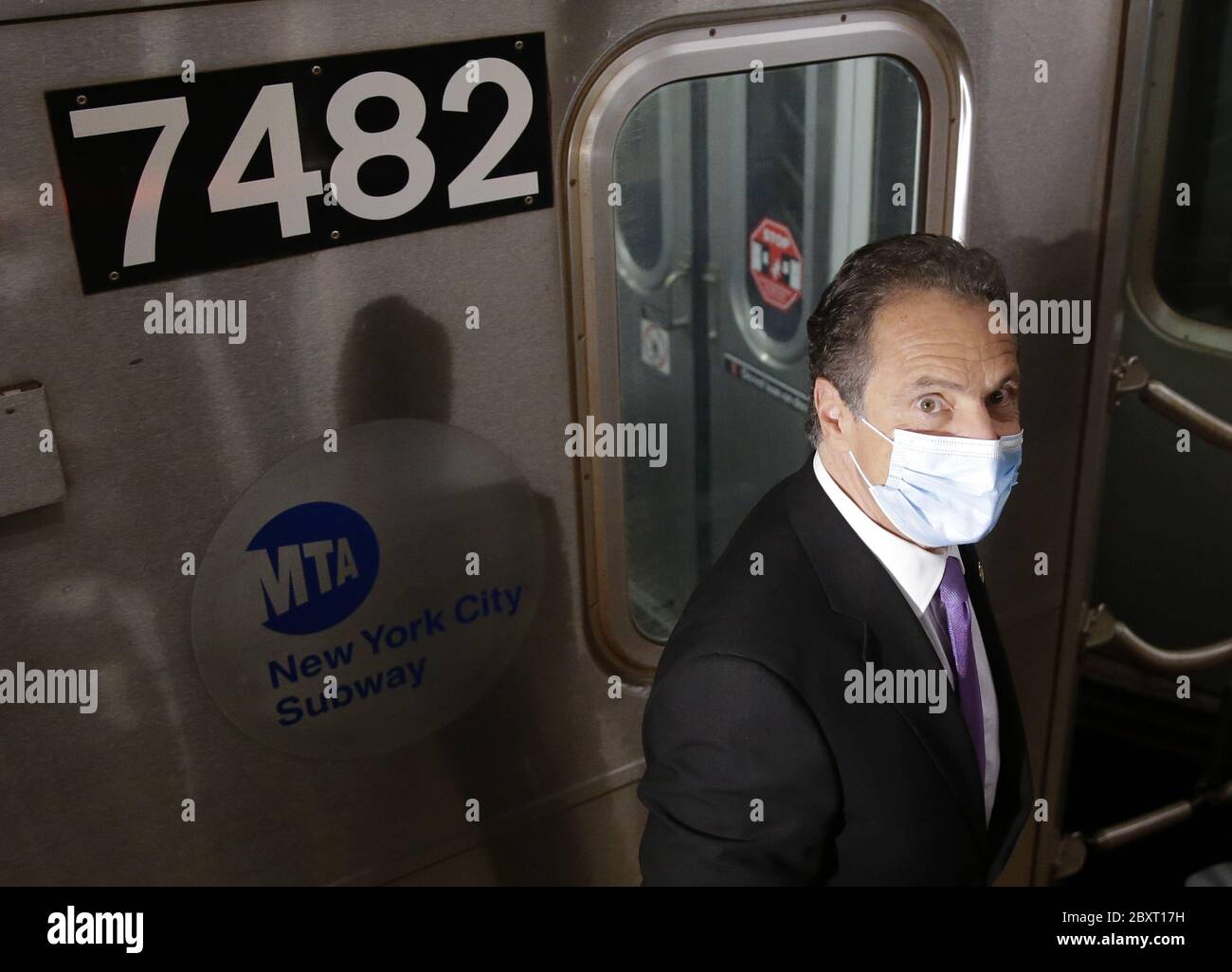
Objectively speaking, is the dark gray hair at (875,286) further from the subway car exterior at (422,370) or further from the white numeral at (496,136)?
the white numeral at (496,136)

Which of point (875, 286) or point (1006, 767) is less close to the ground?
point (875, 286)

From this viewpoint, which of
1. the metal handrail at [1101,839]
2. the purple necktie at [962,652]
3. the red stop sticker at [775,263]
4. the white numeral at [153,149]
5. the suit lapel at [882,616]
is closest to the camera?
the white numeral at [153,149]

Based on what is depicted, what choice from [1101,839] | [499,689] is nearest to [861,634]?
[499,689]

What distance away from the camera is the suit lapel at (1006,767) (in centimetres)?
187

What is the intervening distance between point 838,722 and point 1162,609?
8.42ft

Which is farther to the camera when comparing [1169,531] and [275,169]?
[1169,531]

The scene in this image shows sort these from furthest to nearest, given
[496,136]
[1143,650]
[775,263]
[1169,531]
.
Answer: [1169,531] → [1143,650] → [775,263] → [496,136]

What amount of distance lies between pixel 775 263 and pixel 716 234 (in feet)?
0.43

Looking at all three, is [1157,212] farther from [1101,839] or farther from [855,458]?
[855,458]

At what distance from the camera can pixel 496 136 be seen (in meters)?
1.70

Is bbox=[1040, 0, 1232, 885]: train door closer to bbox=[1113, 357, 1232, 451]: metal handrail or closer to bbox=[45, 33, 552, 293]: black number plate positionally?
bbox=[1113, 357, 1232, 451]: metal handrail

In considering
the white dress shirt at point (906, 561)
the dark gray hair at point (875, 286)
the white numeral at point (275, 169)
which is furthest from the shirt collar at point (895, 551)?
the white numeral at point (275, 169)

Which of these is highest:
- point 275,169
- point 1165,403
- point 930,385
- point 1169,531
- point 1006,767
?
point 275,169

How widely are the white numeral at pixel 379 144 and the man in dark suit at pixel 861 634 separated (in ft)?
1.84
